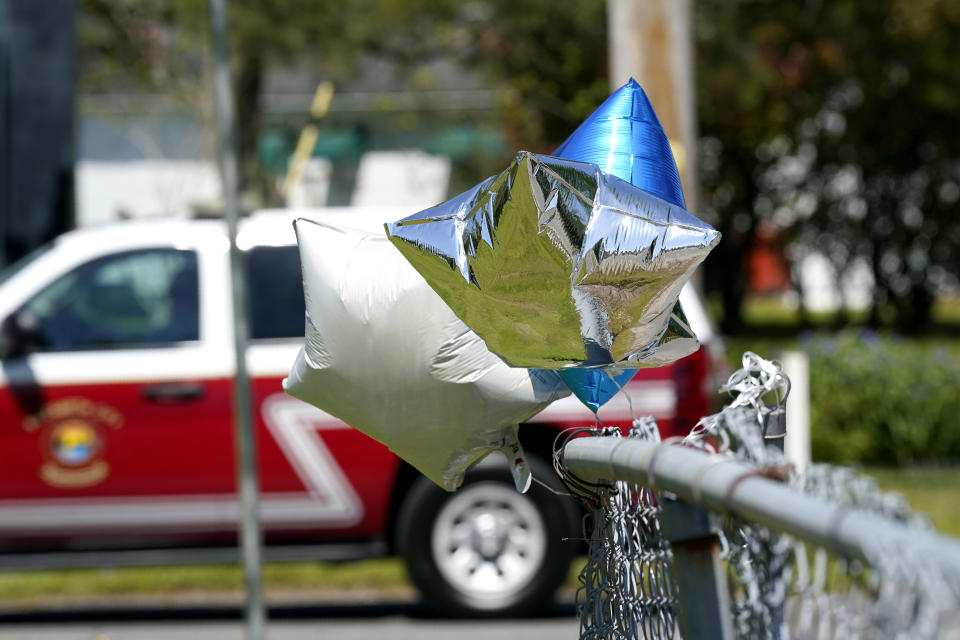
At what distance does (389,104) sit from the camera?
16.8 metres

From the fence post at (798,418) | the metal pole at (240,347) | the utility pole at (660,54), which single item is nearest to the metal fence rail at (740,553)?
the metal pole at (240,347)

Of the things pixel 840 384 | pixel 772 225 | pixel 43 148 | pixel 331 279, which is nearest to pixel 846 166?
pixel 772 225

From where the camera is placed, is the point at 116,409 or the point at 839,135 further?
the point at 839,135

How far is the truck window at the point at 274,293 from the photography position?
636 centimetres

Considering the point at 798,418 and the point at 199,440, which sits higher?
the point at 199,440

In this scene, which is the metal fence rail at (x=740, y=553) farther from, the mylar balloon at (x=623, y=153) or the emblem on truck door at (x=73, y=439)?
the emblem on truck door at (x=73, y=439)

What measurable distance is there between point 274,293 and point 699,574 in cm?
515

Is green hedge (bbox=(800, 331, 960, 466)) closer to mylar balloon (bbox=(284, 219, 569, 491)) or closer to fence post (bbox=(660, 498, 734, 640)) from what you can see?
mylar balloon (bbox=(284, 219, 569, 491))

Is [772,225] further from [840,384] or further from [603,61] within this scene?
[840,384]

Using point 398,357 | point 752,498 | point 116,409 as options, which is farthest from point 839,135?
point 752,498

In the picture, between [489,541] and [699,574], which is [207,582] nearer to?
[489,541]

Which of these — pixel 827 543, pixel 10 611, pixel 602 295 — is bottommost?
pixel 10 611

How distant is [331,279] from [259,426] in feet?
15.1

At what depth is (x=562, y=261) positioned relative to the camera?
149cm
